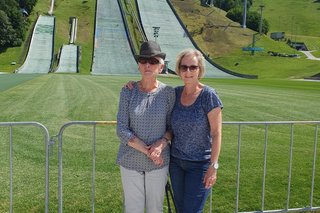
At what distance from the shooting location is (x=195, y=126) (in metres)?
3.94

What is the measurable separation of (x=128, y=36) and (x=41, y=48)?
14.0m

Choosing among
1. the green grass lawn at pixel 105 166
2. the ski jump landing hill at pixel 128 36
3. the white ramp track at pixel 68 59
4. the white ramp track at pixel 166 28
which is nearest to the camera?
the green grass lawn at pixel 105 166

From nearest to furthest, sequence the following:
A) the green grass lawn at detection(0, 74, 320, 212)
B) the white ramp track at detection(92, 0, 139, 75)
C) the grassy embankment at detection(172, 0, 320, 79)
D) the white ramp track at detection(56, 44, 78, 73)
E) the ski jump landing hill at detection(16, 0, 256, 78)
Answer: the green grass lawn at detection(0, 74, 320, 212) < the white ramp track at detection(56, 44, 78, 73) < the white ramp track at detection(92, 0, 139, 75) < the ski jump landing hill at detection(16, 0, 256, 78) < the grassy embankment at detection(172, 0, 320, 79)

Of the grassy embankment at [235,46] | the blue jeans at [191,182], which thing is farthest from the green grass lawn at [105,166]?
the grassy embankment at [235,46]

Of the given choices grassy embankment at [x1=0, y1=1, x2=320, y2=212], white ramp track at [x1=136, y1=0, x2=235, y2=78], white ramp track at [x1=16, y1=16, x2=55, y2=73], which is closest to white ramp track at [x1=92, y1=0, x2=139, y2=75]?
white ramp track at [x1=136, y1=0, x2=235, y2=78]

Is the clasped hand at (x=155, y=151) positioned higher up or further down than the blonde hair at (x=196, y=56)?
further down

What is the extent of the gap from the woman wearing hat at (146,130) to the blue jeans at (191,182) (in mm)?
154

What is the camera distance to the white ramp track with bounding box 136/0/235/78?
67.2 m

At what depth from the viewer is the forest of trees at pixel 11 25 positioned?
214 ft

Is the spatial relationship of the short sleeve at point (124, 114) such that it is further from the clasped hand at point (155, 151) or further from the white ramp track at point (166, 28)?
the white ramp track at point (166, 28)

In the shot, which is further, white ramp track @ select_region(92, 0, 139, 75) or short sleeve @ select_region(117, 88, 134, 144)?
white ramp track @ select_region(92, 0, 139, 75)

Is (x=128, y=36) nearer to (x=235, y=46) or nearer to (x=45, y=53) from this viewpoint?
(x=45, y=53)

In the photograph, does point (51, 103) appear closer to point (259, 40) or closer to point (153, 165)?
point (153, 165)

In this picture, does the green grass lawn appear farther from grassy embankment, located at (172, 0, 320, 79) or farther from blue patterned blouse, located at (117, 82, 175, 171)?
grassy embankment, located at (172, 0, 320, 79)
